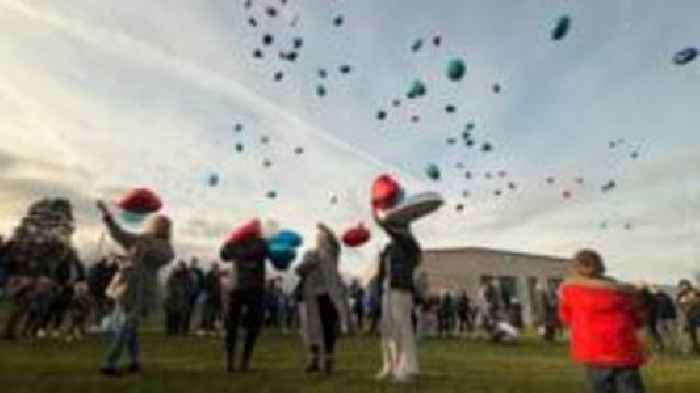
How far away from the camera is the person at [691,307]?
3319cm

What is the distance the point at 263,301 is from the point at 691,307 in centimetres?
2125

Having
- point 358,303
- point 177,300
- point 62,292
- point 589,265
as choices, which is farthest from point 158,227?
point 358,303

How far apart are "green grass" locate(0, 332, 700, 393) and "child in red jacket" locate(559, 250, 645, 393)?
11.0 ft

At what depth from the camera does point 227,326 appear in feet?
52.3

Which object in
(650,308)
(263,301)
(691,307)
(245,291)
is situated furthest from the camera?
(691,307)

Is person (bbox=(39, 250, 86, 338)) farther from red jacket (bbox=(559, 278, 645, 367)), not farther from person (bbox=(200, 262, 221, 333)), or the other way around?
red jacket (bbox=(559, 278, 645, 367))

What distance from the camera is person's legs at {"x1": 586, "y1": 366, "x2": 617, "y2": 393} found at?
33.2ft

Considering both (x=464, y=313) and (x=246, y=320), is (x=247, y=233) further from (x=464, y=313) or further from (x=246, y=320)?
(x=464, y=313)

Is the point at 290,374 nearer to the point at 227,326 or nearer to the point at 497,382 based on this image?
the point at 227,326

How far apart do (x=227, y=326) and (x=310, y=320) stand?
139 cm

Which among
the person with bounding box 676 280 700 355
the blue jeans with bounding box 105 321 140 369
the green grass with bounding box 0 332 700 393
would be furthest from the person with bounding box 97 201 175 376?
the person with bounding box 676 280 700 355

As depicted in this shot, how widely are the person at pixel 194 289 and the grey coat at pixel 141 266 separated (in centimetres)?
1632

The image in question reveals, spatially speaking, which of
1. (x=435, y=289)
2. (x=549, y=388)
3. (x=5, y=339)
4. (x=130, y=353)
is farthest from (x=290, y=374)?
(x=435, y=289)

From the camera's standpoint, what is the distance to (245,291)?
1583 cm
